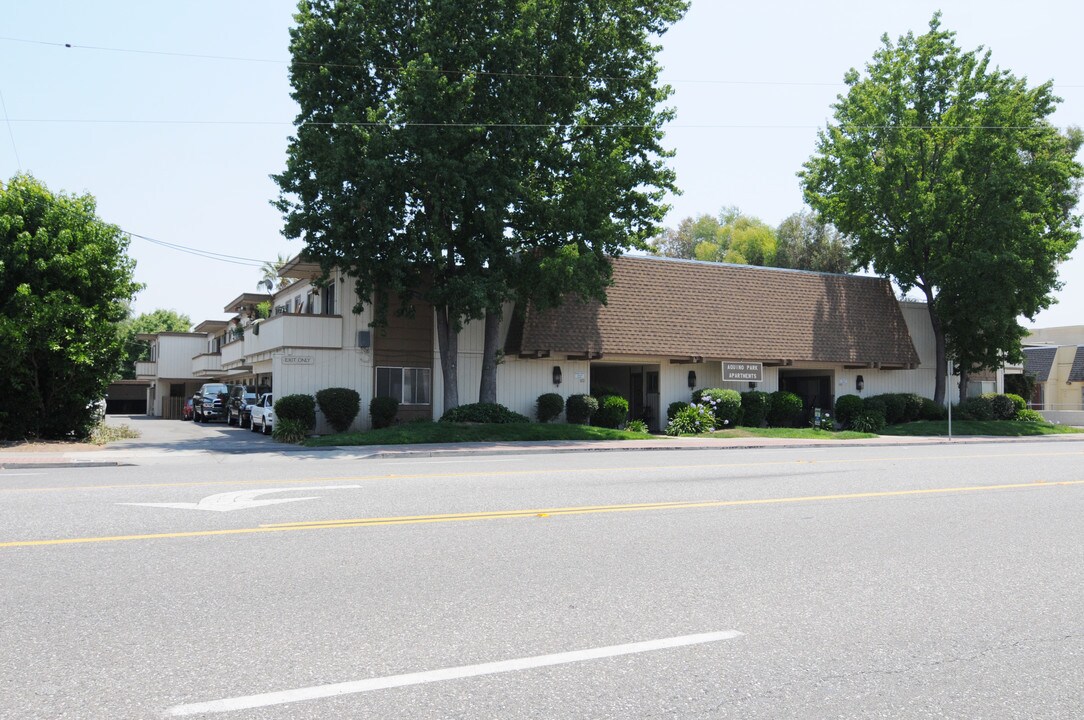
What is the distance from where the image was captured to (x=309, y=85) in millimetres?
25547

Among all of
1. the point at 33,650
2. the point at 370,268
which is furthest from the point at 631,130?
the point at 33,650

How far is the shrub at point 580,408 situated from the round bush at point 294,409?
9073mm

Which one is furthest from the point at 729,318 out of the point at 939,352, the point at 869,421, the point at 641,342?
the point at 939,352

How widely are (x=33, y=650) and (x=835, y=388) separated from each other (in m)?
35.8

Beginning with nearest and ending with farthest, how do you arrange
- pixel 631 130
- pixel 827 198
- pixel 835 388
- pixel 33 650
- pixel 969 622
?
pixel 33 650 → pixel 969 622 → pixel 631 130 → pixel 835 388 → pixel 827 198

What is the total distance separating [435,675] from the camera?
4.44 m

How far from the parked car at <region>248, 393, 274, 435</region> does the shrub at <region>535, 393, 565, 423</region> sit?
923cm

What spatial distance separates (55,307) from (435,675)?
21.3 m

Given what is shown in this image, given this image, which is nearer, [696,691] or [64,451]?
[696,691]

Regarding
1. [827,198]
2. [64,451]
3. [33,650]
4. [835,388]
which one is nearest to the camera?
[33,650]

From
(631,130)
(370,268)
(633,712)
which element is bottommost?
(633,712)

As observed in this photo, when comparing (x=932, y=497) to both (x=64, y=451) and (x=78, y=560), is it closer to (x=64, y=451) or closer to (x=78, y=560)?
(x=78, y=560)

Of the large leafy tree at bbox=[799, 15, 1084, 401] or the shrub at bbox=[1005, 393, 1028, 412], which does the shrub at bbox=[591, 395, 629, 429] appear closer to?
the large leafy tree at bbox=[799, 15, 1084, 401]

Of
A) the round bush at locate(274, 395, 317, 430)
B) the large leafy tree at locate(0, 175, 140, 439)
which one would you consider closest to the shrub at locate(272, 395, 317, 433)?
the round bush at locate(274, 395, 317, 430)
